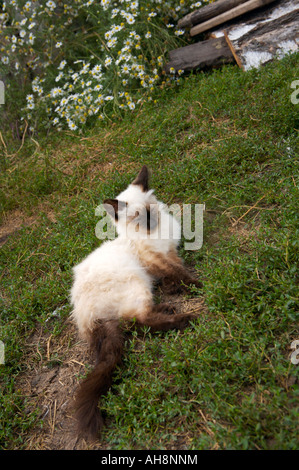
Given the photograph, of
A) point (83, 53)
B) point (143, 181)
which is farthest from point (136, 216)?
point (83, 53)

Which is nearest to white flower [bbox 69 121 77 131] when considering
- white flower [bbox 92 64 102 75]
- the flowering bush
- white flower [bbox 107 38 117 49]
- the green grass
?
the flowering bush

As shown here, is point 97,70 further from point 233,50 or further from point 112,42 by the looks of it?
point 233,50

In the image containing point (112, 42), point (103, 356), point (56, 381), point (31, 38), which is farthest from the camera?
point (31, 38)

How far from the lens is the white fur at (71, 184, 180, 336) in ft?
8.84

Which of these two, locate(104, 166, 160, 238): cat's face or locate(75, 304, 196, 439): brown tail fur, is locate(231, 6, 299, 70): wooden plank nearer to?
locate(104, 166, 160, 238): cat's face

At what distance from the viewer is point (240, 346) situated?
2303 millimetres

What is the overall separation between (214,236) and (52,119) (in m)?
3.82

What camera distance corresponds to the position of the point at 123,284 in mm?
2768

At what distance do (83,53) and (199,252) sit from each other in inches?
178

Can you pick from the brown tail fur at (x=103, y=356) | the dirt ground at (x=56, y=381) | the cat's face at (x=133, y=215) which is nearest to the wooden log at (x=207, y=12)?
the cat's face at (x=133, y=215)

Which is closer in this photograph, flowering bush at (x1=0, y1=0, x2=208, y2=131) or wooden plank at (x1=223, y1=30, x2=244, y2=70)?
wooden plank at (x1=223, y1=30, x2=244, y2=70)

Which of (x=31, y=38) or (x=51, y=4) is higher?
(x=51, y=4)

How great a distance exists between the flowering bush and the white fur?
98.3 inches

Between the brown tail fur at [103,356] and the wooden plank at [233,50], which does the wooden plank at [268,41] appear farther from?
the brown tail fur at [103,356]
